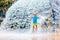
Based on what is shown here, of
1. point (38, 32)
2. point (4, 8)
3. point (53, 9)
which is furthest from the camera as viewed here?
point (4, 8)

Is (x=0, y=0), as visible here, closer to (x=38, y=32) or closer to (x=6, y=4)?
(x=6, y=4)

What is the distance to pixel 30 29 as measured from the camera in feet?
39.4

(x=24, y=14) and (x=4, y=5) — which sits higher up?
(x=4, y=5)

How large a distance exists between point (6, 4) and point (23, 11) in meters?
3.96

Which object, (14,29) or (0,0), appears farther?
(0,0)

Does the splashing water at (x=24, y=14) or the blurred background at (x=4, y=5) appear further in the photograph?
the blurred background at (x=4, y=5)

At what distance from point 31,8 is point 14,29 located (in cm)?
183

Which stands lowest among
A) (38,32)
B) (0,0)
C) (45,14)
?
(38,32)

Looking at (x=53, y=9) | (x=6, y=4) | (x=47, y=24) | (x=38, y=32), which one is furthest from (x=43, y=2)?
(x=6, y=4)

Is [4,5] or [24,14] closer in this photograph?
[24,14]

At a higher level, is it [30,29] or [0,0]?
[0,0]

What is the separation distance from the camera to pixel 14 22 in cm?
1280

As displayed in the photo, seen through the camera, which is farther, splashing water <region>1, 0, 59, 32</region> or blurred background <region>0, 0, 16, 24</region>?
blurred background <region>0, 0, 16, 24</region>

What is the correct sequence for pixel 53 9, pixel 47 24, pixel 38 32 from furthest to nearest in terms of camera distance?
pixel 53 9
pixel 47 24
pixel 38 32
